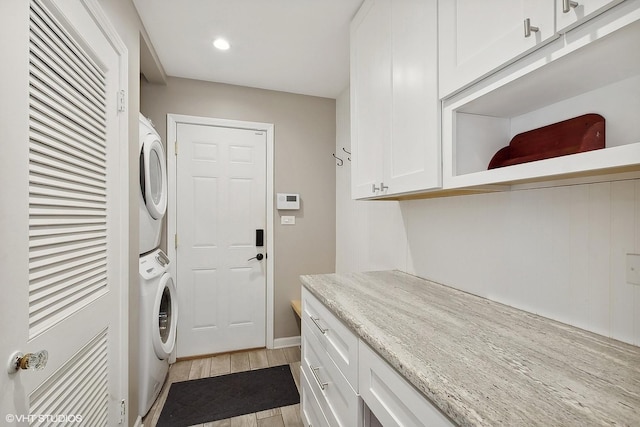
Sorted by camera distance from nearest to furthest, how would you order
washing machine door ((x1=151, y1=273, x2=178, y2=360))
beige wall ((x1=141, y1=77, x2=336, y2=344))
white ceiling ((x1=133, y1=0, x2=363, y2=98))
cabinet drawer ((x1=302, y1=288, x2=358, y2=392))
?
cabinet drawer ((x1=302, y1=288, x2=358, y2=392)) < white ceiling ((x1=133, y1=0, x2=363, y2=98)) < washing machine door ((x1=151, y1=273, x2=178, y2=360)) < beige wall ((x1=141, y1=77, x2=336, y2=344))

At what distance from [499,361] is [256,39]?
228 cm

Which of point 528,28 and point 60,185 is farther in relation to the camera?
point 60,185

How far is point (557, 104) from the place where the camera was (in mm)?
983

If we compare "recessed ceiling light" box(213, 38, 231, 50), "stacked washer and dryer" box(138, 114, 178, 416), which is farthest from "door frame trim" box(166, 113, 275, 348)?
"recessed ceiling light" box(213, 38, 231, 50)

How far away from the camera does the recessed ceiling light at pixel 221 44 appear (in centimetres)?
207

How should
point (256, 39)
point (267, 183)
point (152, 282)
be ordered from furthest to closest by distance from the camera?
1. point (267, 183)
2. point (256, 39)
3. point (152, 282)

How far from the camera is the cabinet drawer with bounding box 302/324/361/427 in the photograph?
106 cm

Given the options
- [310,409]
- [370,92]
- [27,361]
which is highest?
[370,92]

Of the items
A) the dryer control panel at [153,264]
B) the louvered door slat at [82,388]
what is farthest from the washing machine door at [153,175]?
the louvered door slat at [82,388]

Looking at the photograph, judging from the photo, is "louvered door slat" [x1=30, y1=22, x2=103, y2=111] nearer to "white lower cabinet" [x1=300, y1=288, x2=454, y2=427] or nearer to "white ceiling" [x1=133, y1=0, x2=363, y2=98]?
"white ceiling" [x1=133, y1=0, x2=363, y2=98]

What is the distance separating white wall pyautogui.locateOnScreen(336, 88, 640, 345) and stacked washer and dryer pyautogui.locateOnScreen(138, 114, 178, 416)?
5.59 ft

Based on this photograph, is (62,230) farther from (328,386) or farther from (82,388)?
(328,386)

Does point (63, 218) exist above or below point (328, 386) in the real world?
above

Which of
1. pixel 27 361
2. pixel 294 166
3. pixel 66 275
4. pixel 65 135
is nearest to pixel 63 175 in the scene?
pixel 65 135
